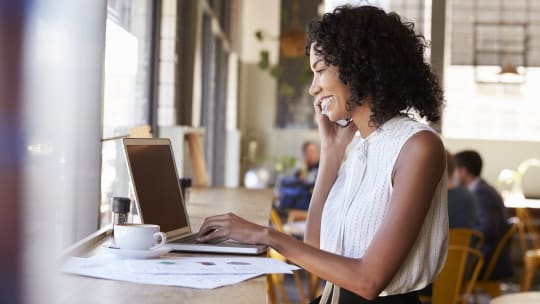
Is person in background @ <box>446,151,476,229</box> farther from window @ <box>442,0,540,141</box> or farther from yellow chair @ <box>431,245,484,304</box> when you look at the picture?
window @ <box>442,0,540,141</box>

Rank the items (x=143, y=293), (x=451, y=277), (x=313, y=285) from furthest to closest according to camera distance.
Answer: (x=313, y=285) → (x=451, y=277) → (x=143, y=293)

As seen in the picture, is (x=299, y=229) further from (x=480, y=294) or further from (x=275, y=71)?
(x=275, y=71)

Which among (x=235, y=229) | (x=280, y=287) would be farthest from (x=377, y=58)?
(x=280, y=287)

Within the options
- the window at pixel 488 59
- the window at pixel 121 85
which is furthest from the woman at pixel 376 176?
the window at pixel 488 59

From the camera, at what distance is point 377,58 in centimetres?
181

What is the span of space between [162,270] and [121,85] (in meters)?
1.54

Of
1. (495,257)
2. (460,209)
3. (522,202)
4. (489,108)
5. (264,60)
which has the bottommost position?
(495,257)

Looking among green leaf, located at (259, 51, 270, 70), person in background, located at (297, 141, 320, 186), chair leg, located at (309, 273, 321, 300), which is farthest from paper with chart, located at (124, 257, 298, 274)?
green leaf, located at (259, 51, 270, 70)

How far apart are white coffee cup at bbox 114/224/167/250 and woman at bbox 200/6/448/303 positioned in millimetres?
138

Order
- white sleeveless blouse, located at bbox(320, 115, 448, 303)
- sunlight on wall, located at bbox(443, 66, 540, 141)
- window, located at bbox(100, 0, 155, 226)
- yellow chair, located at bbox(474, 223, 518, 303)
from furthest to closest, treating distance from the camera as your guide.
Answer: sunlight on wall, located at bbox(443, 66, 540, 141) < yellow chair, located at bbox(474, 223, 518, 303) < window, located at bbox(100, 0, 155, 226) < white sleeveless blouse, located at bbox(320, 115, 448, 303)

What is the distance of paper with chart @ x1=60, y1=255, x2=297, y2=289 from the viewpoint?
55.8 inches

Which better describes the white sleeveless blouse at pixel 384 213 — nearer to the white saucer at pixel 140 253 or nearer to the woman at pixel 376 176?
the woman at pixel 376 176

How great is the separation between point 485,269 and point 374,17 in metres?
3.13

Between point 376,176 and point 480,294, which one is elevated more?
point 376,176
